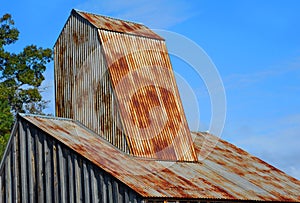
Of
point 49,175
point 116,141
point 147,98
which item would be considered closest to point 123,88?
point 147,98

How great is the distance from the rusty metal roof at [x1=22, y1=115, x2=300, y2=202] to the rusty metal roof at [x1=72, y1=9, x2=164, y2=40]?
562 cm

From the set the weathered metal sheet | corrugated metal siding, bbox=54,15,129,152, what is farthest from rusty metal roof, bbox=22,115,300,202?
the weathered metal sheet

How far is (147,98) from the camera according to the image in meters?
41.5

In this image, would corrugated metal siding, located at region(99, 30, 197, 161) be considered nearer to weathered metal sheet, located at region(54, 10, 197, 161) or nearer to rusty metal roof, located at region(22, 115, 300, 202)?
weathered metal sheet, located at region(54, 10, 197, 161)

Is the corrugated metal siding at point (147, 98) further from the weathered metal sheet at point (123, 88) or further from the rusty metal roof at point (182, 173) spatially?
the rusty metal roof at point (182, 173)

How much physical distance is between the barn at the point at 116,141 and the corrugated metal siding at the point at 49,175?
0.05m

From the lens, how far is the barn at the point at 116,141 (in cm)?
3534

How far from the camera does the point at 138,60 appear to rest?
4266 cm

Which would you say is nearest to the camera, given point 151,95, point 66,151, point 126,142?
point 66,151

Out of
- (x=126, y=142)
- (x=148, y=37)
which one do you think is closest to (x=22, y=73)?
(x=148, y=37)

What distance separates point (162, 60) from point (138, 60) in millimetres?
1818

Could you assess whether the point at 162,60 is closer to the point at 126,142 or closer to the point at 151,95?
the point at 151,95

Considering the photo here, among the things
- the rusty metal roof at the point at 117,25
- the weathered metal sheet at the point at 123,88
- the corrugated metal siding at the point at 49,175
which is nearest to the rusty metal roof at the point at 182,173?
the corrugated metal siding at the point at 49,175

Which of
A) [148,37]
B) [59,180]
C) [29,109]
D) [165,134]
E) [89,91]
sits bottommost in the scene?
[59,180]
